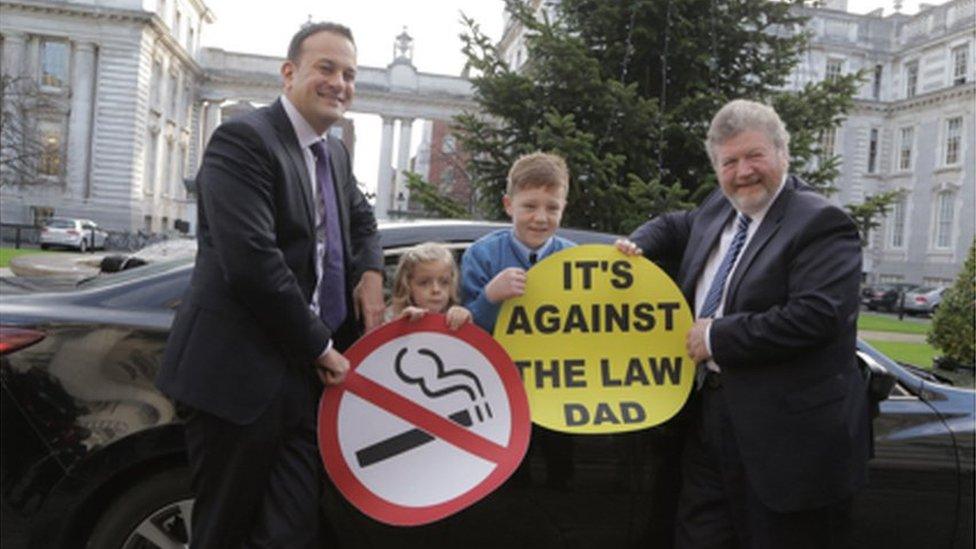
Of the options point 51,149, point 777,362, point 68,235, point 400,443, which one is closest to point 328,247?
point 400,443

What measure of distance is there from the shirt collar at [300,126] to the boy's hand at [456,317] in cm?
71

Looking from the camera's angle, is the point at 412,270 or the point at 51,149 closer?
the point at 412,270

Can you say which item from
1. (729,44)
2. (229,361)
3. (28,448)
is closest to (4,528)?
(28,448)

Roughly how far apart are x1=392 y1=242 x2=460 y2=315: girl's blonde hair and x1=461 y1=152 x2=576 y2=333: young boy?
0.22ft

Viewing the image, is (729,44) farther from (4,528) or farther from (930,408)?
(4,528)

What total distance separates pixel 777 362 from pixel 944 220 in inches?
2148

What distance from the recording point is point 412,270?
2.94m

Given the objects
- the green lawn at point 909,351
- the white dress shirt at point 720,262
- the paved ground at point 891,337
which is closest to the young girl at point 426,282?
the white dress shirt at point 720,262

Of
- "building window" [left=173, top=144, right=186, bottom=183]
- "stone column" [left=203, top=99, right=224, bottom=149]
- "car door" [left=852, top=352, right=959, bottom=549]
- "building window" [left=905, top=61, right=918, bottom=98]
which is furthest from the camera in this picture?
"stone column" [left=203, top=99, right=224, bottom=149]

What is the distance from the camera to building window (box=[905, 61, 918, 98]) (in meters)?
56.5

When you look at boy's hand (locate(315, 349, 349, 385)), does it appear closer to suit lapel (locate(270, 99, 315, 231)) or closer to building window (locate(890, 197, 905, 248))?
suit lapel (locate(270, 99, 315, 231))

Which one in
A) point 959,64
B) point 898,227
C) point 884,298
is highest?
point 959,64

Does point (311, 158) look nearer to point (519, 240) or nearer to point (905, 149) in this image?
point (519, 240)

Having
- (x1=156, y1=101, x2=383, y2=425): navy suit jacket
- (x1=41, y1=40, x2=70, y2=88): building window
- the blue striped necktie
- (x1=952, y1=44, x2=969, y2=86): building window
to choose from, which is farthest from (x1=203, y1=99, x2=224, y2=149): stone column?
the blue striped necktie
